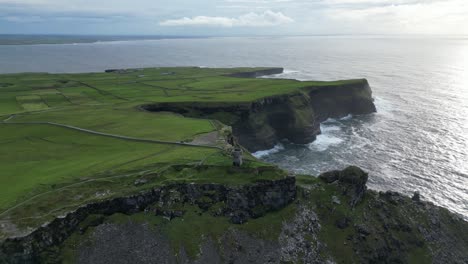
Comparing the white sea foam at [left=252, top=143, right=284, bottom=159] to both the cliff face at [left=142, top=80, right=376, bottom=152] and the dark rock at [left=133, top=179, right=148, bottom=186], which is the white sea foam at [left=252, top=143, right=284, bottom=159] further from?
the dark rock at [left=133, top=179, right=148, bottom=186]

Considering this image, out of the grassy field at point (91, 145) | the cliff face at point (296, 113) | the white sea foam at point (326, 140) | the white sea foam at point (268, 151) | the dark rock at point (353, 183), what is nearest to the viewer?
the grassy field at point (91, 145)

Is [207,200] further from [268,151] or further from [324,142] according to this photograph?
[324,142]

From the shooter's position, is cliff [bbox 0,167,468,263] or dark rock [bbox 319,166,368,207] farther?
dark rock [bbox 319,166,368,207]

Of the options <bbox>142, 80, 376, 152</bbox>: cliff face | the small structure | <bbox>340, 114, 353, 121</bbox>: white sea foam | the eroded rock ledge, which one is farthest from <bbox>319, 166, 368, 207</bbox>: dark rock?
<bbox>340, 114, 353, 121</bbox>: white sea foam

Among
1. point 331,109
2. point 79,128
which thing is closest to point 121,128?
point 79,128

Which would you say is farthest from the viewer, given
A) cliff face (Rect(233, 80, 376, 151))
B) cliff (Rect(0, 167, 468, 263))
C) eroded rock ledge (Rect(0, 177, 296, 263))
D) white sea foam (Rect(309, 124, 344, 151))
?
white sea foam (Rect(309, 124, 344, 151))

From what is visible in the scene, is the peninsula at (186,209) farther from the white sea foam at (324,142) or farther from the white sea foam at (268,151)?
the white sea foam at (324,142)

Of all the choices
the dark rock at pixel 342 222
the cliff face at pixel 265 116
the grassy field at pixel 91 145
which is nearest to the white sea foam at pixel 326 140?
the cliff face at pixel 265 116

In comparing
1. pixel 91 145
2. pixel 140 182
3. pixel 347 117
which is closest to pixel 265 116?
pixel 347 117
